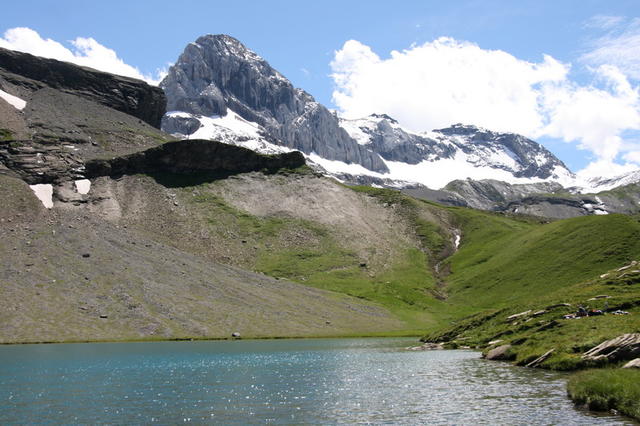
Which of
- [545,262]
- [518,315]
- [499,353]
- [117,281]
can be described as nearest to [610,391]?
[499,353]

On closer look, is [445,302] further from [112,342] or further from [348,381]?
[348,381]

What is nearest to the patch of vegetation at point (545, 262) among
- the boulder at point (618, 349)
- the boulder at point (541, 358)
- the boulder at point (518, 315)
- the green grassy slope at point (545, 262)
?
the green grassy slope at point (545, 262)

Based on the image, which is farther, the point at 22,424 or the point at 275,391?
the point at 275,391

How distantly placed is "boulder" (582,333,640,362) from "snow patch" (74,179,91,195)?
165m

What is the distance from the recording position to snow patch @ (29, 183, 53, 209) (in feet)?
533

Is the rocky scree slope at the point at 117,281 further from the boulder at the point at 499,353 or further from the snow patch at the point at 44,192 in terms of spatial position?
the boulder at the point at 499,353

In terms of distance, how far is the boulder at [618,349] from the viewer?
4165 cm

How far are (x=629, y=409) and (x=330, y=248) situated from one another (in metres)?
158

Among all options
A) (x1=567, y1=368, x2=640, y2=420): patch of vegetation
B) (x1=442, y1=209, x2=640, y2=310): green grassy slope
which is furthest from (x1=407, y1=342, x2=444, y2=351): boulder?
(x1=442, y1=209, x2=640, y2=310): green grassy slope

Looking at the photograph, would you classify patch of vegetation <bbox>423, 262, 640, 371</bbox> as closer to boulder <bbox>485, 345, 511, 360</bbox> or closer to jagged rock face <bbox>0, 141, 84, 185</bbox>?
boulder <bbox>485, 345, 511, 360</bbox>

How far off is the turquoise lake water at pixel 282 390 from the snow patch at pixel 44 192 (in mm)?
98848

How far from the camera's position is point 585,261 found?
15962 centimetres

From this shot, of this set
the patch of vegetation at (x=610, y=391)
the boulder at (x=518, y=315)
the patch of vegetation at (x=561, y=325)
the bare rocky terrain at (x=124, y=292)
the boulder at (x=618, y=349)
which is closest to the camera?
the patch of vegetation at (x=610, y=391)

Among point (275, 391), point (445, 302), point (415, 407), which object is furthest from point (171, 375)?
point (445, 302)
